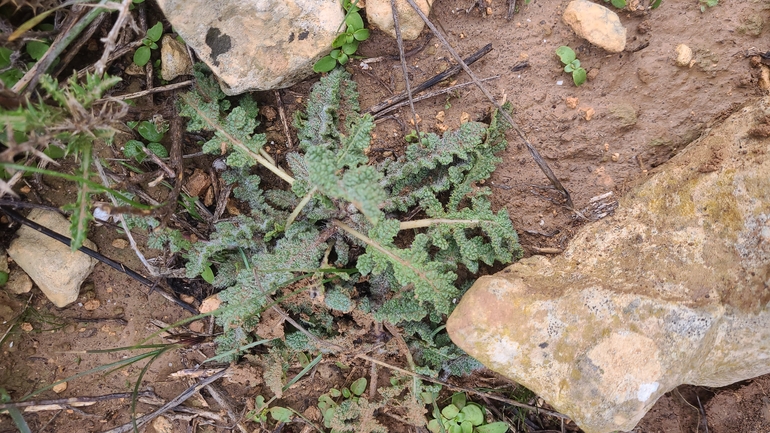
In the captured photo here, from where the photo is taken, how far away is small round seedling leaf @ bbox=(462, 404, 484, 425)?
2939mm

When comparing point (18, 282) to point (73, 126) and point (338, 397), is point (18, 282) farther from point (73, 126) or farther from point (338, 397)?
point (338, 397)

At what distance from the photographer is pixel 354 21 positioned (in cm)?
264

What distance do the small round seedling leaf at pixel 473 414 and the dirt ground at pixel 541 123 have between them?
0.85m

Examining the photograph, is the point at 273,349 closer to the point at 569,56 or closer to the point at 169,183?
the point at 169,183

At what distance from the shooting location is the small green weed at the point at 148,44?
2586 millimetres

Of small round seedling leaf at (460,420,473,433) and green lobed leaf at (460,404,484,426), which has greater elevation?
green lobed leaf at (460,404,484,426)

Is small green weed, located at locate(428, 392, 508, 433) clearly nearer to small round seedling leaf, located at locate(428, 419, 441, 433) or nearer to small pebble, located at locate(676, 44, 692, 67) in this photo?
small round seedling leaf, located at locate(428, 419, 441, 433)

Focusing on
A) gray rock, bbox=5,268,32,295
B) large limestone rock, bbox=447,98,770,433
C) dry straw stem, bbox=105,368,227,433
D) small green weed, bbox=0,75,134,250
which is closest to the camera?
small green weed, bbox=0,75,134,250

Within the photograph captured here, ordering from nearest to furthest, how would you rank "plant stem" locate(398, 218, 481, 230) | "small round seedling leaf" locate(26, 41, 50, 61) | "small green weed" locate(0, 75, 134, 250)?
"small green weed" locate(0, 75, 134, 250), "small round seedling leaf" locate(26, 41, 50, 61), "plant stem" locate(398, 218, 481, 230)

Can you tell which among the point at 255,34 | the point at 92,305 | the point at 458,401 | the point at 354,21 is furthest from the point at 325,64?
the point at 458,401

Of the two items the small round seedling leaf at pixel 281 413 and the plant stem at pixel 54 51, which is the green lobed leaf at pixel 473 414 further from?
the plant stem at pixel 54 51

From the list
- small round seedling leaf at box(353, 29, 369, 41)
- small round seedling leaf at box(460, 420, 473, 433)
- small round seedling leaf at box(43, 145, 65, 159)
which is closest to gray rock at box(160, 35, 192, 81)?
small round seedling leaf at box(43, 145, 65, 159)

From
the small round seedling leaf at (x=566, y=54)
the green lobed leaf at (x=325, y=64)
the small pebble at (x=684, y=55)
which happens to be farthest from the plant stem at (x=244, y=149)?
the small pebble at (x=684, y=55)

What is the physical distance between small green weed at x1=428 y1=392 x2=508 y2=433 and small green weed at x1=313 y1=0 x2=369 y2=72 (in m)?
1.94
